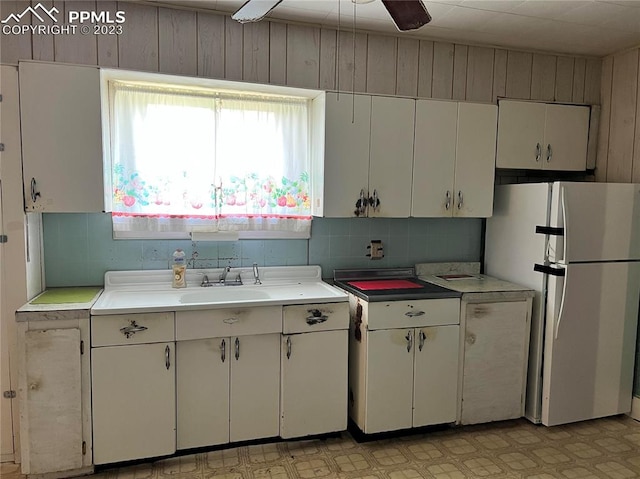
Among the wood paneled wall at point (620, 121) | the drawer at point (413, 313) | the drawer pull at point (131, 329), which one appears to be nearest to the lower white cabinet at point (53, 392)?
the drawer pull at point (131, 329)

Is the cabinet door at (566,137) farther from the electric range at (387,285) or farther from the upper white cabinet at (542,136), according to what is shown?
the electric range at (387,285)

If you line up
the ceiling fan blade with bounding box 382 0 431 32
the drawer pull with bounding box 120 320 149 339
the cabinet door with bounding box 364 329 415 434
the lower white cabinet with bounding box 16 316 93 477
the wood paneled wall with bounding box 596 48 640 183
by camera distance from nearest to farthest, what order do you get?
the ceiling fan blade with bounding box 382 0 431 32
the lower white cabinet with bounding box 16 316 93 477
the drawer pull with bounding box 120 320 149 339
the cabinet door with bounding box 364 329 415 434
the wood paneled wall with bounding box 596 48 640 183

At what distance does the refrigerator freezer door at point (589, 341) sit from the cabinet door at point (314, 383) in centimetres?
130

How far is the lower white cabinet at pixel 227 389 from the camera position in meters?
2.38

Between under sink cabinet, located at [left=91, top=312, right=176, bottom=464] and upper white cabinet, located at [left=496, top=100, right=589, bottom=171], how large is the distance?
2451 mm

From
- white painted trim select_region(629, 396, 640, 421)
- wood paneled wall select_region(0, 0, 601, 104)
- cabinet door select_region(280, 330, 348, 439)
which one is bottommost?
white painted trim select_region(629, 396, 640, 421)

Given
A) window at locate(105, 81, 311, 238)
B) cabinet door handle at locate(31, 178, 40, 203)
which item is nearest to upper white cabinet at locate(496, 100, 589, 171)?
window at locate(105, 81, 311, 238)

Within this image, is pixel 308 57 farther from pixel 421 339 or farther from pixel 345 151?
pixel 421 339

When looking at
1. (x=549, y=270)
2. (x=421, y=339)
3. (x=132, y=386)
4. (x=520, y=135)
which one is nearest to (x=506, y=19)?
(x=520, y=135)

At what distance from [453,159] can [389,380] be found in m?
1.48

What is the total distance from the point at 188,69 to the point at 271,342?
1630 millimetres

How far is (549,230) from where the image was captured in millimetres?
2723

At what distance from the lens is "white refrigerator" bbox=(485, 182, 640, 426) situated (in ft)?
8.89

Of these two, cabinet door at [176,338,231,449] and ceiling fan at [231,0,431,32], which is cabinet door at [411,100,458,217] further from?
cabinet door at [176,338,231,449]
